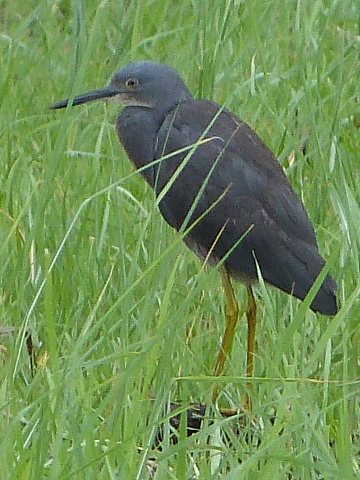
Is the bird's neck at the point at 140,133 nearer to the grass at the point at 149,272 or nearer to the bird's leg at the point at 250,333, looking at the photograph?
the grass at the point at 149,272

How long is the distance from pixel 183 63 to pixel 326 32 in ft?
1.70

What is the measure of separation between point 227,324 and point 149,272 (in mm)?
882

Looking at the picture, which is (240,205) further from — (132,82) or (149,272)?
(149,272)

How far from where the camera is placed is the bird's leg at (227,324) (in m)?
3.06

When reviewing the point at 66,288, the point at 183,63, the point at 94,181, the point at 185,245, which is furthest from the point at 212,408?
the point at 183,63

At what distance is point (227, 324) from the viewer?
3207mm

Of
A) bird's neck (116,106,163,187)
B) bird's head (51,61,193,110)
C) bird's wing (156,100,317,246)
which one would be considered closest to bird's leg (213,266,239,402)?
bird's wing (156,100,317,246)

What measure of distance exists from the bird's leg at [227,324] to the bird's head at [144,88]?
55 cm

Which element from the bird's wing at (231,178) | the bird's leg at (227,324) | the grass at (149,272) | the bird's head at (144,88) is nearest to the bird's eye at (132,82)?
the bird's head at (144,88)

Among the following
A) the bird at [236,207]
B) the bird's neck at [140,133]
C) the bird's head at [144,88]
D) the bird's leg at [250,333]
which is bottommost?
the bird's leg at [250,333]

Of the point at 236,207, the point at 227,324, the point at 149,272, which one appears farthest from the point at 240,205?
the point at 149,272

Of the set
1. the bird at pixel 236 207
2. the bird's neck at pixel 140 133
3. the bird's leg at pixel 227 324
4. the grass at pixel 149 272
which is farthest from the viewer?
the bird's neck at pixel 140 133

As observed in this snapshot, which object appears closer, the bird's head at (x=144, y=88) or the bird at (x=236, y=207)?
the bird at (x=236, y=207)

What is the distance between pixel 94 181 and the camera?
12.2ft
